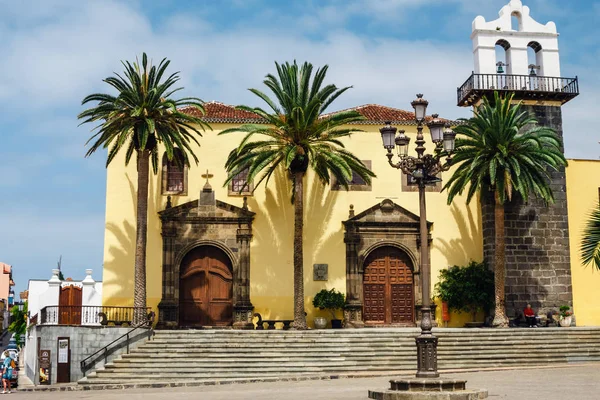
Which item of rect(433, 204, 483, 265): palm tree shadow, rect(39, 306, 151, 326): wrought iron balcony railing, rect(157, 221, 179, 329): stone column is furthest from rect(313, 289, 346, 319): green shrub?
rect(39, 306, 151, 326): wrought iron balcony railing

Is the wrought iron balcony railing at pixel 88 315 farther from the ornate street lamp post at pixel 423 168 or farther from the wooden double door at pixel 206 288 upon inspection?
the ornate street lamp post at pixel 423 168

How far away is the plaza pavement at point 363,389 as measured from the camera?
A: 15852mm

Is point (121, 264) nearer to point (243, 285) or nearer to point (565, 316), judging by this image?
point (243, 285)

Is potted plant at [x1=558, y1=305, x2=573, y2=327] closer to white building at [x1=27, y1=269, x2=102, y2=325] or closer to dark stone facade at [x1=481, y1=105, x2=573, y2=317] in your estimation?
dark stone facade at [x1=481, y1=105, x2=573, y2=317]

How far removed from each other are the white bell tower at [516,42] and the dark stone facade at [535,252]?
208 inches

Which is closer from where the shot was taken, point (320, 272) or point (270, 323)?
point (270, 323)

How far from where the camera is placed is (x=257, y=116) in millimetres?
Answer: 31312

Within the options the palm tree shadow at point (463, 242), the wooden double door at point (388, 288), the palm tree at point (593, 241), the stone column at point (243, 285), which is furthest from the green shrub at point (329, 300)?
the palm tree at point (593, 241)

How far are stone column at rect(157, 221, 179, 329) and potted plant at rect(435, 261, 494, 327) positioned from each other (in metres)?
10.3

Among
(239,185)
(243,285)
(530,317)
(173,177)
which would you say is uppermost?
(173,177)

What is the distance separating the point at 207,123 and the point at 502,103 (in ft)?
37.4

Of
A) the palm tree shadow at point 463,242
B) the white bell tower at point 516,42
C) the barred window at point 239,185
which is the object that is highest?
the white bell tower at point 516,42

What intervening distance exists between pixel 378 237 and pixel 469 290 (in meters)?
4.07

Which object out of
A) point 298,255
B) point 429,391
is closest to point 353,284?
point 298,255
